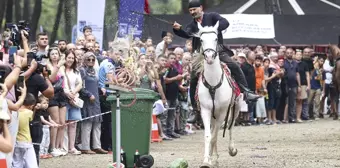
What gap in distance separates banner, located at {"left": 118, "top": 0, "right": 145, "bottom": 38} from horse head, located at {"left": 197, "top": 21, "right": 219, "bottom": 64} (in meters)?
7.84

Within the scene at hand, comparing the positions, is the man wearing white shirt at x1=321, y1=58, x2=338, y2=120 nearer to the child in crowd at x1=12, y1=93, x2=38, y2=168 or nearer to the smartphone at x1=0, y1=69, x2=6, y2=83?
the child in crowd at x1=12, y1=93, x2=38, y2=168

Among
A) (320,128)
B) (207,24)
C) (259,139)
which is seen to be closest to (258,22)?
(320,128)

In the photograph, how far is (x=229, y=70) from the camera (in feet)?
57.4

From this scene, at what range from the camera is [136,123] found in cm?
1598

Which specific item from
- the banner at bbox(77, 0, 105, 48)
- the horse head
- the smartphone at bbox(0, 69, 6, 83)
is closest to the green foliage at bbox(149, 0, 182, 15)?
the banner at bbox(77, 0, 105, 48)

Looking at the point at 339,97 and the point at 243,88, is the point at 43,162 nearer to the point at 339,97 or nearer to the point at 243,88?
the point at 243,88

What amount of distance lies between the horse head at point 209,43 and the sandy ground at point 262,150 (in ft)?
6.63

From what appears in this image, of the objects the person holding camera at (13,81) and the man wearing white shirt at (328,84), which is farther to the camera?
the man wearing white shirt at (328,84)

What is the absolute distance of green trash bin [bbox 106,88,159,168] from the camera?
1588 cm

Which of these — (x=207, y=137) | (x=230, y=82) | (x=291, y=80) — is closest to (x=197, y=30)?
(x=230, y=82)

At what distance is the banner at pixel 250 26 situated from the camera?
36.6 meters

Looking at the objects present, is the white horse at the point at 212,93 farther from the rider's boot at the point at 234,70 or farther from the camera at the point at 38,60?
the camera at the point at 38,60

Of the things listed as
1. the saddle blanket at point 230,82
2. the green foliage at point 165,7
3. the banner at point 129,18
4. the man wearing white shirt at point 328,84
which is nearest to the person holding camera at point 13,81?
the saddle blanket at point 230,82

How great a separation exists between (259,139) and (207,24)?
7.95 metres
